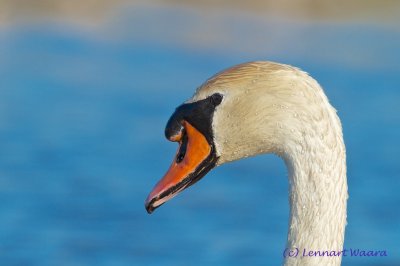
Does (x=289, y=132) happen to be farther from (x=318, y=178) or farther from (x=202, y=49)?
(x=202, y=49)

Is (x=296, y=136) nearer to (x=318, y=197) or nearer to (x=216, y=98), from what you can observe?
(x=318, y=197)

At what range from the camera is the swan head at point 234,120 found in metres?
4.51

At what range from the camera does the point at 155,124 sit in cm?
1390

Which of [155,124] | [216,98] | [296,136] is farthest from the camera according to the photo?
[155,124]

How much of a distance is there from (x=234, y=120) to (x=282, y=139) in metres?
0.28

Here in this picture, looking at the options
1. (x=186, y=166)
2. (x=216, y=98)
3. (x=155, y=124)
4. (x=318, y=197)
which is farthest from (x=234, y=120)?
(x=155, y=124)

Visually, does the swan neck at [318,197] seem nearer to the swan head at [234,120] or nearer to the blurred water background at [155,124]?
the swan head at [234,120]

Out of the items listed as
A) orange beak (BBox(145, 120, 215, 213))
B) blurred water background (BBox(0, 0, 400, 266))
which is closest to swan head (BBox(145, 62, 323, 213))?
orange beak (BBox(145, 120, 215, 213))

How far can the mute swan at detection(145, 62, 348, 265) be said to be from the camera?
442cm

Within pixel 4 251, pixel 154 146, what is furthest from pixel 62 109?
pixel 4 251

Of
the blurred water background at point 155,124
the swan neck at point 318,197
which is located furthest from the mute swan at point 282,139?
the blurred water background at point 155,124

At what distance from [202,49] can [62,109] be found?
11.8 ft

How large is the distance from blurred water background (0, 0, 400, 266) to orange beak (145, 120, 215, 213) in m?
5.23

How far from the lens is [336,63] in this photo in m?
17.3
